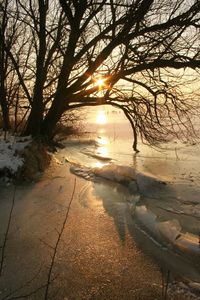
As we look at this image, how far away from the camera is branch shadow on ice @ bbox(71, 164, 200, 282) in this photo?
4677 mm

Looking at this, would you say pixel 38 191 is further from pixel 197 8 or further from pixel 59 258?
pixel 197 8

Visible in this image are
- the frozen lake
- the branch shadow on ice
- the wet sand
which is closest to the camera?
the wet sand

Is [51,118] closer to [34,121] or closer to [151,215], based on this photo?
[34,121]

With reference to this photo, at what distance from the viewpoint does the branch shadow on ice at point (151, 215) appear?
468 centimetres

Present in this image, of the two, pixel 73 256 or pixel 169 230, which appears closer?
pixel 73 256

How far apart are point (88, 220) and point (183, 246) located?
1.65m

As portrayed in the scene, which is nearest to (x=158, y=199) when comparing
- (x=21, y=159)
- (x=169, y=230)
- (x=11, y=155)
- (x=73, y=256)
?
(x=169, y=230)

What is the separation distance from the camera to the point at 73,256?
4.63 m

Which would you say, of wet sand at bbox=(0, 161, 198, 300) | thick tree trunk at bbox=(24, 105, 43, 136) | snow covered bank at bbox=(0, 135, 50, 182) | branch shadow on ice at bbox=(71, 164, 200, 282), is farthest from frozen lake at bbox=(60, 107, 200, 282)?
thick tree trunk at bbox=(24, 105, 43, 136)

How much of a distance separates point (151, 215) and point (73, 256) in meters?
1.87

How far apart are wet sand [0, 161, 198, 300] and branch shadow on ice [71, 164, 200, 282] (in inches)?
5.1

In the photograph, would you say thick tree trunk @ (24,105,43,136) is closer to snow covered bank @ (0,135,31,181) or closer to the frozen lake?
snow covered bank @ (0,135,31,181)

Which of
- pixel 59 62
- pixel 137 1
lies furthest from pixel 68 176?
pixel 59 62

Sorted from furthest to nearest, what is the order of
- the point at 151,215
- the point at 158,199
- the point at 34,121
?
the point at 34,121 < the point at 158,199 < the point at 151,215
